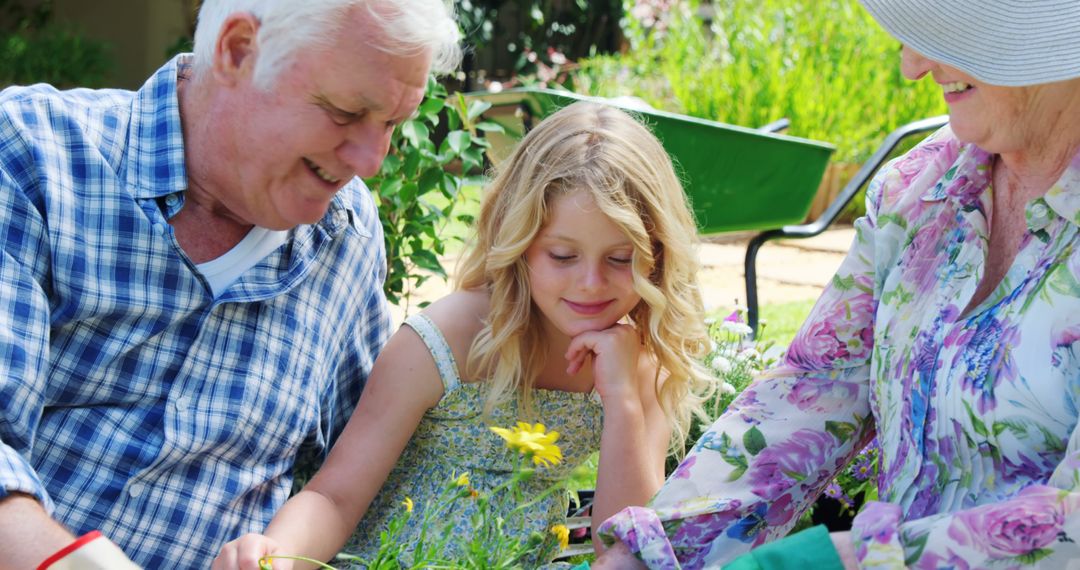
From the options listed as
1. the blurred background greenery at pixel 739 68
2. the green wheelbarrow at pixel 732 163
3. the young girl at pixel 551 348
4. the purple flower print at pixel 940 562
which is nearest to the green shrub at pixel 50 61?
the blurred background greenery at pixel 739 68

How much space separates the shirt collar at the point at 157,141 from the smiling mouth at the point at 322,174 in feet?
0.64

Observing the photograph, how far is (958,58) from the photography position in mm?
1470

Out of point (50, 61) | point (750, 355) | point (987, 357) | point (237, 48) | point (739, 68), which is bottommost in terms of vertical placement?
point (50, 61)

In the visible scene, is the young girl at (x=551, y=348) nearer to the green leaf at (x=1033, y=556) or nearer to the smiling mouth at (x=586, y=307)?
the smiling mouth at (x=586, y=307)

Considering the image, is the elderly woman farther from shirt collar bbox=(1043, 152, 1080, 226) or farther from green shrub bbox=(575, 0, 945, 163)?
green shrub bbox=(575, 0, 945, 163)

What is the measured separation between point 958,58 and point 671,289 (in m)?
0.86

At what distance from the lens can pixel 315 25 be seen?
1.76m

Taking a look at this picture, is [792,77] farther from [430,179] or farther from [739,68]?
[430,179]

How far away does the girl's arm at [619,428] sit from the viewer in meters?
2.11

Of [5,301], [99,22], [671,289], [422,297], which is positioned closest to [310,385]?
[5,301]

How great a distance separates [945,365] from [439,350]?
0.93 m

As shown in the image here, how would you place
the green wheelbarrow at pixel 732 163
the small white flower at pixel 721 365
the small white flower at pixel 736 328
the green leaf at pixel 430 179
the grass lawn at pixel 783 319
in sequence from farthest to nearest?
the grass lawn at pixel 783 319 < the green wheelbarrow at pixel 732 163 < the green leaf at pixel 430 179 < the small white flower at pixel 736 328 < the small white flower at pixel 721 365

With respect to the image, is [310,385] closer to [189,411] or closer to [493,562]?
[189,411]

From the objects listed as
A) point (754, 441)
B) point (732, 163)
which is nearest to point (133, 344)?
point (754, 441)
